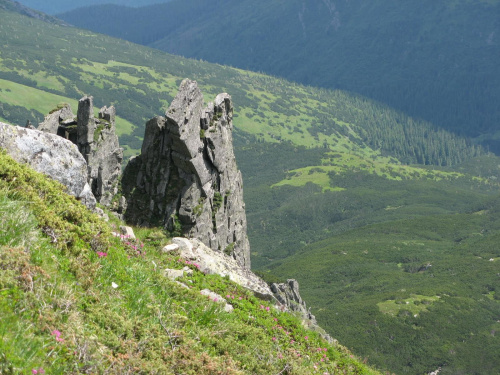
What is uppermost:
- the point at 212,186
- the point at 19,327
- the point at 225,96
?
the point at 225,96

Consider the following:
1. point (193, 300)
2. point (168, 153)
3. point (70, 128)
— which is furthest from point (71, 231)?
point (70, 128)

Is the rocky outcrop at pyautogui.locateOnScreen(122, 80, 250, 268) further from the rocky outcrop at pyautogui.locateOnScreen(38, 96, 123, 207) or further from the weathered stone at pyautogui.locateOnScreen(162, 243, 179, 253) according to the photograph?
the weathered stone at pyautogui.locateOnScreen(162, 243, 179, 253)

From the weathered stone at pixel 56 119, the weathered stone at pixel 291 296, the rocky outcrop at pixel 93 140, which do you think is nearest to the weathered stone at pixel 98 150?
the rocky outcrop at pixel 93 140

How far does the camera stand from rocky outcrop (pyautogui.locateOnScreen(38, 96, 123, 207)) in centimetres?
5812

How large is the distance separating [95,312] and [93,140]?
50.8 m

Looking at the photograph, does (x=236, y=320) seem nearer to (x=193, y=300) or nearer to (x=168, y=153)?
(x=193, y=300)

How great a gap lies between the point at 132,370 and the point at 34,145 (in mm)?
11436

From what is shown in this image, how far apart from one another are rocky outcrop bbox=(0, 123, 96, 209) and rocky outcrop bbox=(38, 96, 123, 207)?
36033mm

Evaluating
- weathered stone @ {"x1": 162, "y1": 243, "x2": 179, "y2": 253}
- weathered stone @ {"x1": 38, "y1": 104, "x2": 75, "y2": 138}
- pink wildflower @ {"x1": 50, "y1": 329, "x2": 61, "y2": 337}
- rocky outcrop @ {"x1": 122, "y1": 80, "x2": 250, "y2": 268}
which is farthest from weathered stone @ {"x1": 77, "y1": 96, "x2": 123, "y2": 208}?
pink wildflower @ {"x1": 50, "y1": 329, "x2": 61, "y2": 337}

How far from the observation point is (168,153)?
182ft

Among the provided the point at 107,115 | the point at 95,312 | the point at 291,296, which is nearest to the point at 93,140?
the point at 107,115

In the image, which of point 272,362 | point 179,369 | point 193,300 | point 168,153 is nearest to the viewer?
point 179,369

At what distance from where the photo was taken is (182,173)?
5522 centimetres

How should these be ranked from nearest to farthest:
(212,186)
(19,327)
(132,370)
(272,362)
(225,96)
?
(19,327) < (132,370) < (272,362) < (212,186) < (225,96)
